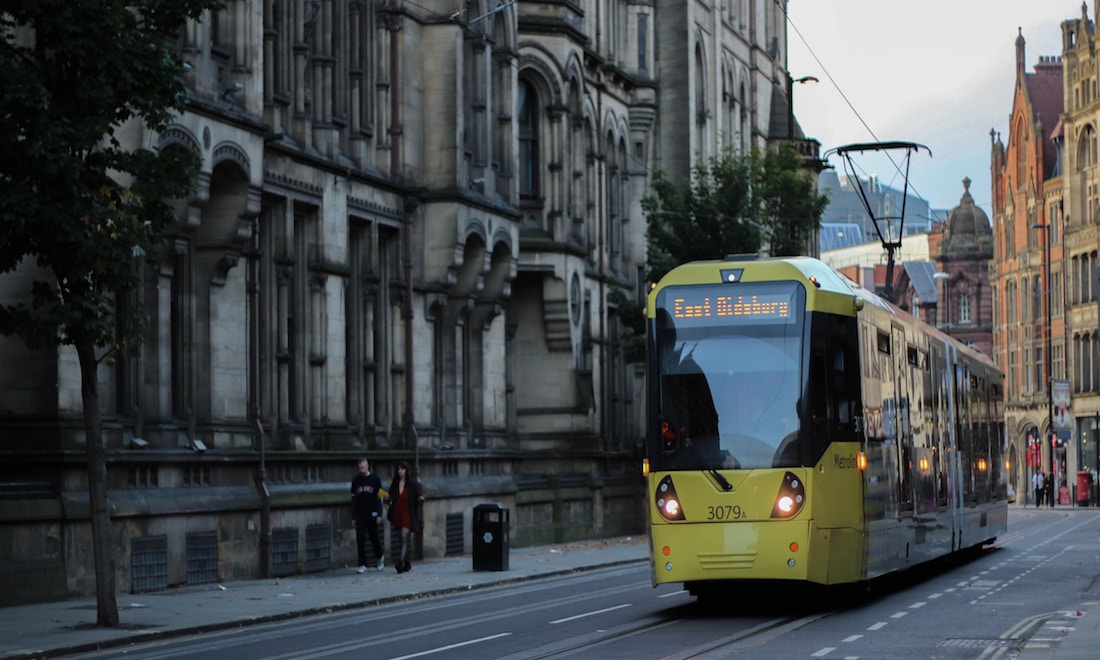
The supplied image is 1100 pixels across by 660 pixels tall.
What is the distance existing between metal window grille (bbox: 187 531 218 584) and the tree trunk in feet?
22.0

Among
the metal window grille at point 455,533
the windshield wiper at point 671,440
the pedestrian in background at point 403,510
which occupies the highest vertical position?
the windshield wiper at point 671,440

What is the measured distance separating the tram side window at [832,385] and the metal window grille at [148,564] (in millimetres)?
10434

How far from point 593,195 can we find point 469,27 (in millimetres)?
12203

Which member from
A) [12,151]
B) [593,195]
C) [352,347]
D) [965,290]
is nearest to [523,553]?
[352,347]

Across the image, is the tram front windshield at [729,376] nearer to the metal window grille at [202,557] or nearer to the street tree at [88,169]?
the street tree at [88,169]

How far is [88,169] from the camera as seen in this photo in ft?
71.3

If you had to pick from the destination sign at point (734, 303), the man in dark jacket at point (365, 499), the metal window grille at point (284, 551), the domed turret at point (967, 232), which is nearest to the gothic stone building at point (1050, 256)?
the domed turret at point (967, 232)

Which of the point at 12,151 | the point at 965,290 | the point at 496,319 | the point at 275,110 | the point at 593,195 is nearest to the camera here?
the point at 12,151

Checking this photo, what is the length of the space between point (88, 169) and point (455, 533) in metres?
19.7

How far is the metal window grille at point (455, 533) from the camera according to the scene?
39.9m

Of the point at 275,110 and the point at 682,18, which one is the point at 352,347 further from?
the point at 682,18

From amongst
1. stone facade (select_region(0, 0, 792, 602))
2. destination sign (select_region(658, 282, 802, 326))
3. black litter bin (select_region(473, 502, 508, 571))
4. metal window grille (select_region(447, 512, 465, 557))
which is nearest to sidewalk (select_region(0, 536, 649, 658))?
black litter bin (select_region(473, 502, 508, 571))

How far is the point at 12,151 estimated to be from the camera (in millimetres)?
20531

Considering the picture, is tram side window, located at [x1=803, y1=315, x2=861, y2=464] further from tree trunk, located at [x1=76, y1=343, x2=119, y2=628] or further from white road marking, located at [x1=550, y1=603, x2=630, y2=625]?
tree trunk, located at [x1=76, y1=343, x2=119, y2=628]
